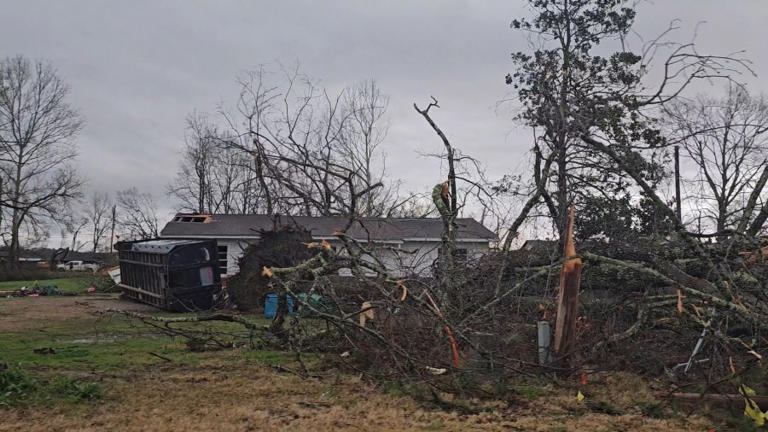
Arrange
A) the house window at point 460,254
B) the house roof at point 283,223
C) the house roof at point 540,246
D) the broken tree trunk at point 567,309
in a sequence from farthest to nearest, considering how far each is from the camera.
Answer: the house roof at point 283,223 < the house roof at point 540,246 < the house window at point 460,254 < the broken tree trunk at point 567,309

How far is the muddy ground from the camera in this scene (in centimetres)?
457

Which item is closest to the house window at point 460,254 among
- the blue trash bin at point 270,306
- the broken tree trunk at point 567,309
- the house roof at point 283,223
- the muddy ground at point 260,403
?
the broken tree trunk at point 567,309

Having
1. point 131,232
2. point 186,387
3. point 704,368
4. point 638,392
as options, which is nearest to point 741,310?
point 704,368

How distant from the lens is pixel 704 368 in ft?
19.2

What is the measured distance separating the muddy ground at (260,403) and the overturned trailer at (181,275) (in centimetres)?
590

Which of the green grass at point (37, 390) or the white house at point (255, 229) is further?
the white house at point (255, 229)

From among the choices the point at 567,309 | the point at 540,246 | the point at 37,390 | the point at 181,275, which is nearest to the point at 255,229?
the point at 181,275

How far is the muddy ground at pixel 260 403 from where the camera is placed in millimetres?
4566

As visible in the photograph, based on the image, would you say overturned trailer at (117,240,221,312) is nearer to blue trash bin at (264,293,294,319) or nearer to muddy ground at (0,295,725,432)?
blue trash bin at (264,293,294,319)

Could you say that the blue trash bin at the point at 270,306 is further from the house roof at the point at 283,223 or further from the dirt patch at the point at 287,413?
the house roof at the point at 283,223

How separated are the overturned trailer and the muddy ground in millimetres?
5895

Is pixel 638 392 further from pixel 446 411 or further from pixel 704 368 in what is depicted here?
pixel 446 411

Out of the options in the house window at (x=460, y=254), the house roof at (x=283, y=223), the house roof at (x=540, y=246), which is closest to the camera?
the house window at (x=460, y=254)

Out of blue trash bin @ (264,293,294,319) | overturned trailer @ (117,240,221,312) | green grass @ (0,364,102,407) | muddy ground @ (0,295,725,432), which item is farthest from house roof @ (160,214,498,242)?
green grass @ (0,364,102,407)
